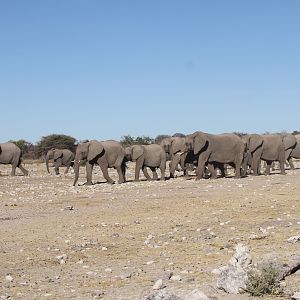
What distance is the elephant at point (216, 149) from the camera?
27.8m

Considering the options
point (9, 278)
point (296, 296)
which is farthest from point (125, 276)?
point (296, 296)

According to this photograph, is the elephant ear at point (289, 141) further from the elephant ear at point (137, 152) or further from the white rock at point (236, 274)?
the white rock at point (236, 274)

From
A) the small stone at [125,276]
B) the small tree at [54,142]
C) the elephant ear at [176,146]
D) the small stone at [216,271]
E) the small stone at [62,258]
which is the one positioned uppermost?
the small tree at [54,142]

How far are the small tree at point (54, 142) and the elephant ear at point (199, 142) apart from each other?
51.5 metres

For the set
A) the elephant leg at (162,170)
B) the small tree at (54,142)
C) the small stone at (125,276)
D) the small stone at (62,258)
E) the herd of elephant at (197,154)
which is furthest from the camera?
the small tree at (54,142)

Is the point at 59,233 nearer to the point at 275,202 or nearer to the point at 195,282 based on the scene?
the point at 195,282

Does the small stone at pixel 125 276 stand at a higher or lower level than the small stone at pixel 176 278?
lower

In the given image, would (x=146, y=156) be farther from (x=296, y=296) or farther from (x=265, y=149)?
(x=296, y=296)

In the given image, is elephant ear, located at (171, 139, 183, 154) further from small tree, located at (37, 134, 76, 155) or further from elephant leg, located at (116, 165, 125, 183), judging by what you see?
small tree, located at (37, 134, 76, 155)

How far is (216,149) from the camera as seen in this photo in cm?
→ 2825

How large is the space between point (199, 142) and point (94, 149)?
182 inches

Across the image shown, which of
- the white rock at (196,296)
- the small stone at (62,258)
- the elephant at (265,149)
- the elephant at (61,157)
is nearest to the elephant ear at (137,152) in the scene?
the elephant at (265,149)

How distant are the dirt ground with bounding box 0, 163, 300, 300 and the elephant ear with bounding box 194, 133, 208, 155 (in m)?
6.85

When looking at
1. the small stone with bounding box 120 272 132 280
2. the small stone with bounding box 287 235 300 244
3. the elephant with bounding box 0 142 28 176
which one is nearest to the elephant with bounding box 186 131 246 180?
the elephant with bounding box 0 142 28 176
